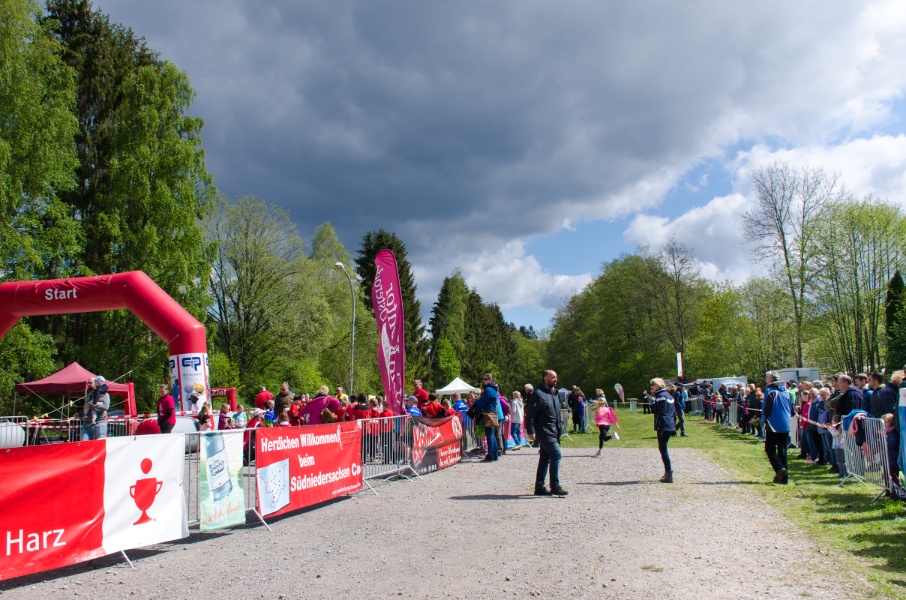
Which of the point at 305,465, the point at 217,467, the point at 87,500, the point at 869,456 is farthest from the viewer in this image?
the point at 869,456

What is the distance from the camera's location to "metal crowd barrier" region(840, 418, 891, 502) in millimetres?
8906

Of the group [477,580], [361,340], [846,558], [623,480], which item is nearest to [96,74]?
[361,340]

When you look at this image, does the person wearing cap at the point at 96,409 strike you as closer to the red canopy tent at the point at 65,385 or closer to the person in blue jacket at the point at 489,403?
the red canopy tent at the point at 65,385

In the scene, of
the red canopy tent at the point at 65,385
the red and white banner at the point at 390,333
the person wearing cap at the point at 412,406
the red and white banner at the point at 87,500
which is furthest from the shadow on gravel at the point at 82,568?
the red canopy tent at the point at 65,385

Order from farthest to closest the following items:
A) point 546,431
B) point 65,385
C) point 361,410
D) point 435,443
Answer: point 65,385
point 435,443
point 361,410
point 546,431

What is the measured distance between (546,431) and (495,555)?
363 cm

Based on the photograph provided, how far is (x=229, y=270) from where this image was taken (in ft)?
129

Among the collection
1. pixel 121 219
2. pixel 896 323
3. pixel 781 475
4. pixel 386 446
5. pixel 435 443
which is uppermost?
pixel 121 219

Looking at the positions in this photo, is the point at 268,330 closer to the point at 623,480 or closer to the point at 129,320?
the point at 129,320

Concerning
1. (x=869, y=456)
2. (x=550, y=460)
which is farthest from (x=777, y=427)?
(x=550, y=460)

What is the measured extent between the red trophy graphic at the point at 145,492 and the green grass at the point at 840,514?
6580 mm

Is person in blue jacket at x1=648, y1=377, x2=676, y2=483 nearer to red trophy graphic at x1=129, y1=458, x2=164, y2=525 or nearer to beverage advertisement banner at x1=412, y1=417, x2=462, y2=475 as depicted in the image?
beverage advertisement banner at x1=412, y1=417, x2=462, y2=475

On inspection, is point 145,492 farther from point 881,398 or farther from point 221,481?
point 881,398

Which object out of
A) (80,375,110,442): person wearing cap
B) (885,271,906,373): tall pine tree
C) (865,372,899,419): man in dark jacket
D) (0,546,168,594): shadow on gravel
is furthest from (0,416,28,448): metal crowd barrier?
(885,271,906,373): tall pine tree
